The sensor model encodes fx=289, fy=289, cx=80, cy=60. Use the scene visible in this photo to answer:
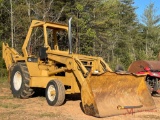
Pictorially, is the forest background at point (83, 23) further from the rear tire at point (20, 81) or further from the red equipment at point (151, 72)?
the red equipment at point (151, 72)

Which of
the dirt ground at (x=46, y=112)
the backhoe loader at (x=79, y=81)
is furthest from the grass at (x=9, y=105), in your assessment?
the backhoe loader at (x=79, y=81)

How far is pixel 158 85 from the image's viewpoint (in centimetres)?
1070

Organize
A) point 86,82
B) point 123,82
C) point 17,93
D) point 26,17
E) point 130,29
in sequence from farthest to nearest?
1. point 130,29
2. point 26,17
3. point 17,93
4. point 123,82
5. point 86,82

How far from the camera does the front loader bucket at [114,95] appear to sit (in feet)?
23.0

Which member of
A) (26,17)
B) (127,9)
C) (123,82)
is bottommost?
(123,82)

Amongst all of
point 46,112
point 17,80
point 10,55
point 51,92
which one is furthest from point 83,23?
point 46,112

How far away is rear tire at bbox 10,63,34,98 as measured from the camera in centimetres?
959

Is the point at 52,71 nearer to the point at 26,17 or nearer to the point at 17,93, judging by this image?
the point at 17,93

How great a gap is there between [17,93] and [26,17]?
12796mm

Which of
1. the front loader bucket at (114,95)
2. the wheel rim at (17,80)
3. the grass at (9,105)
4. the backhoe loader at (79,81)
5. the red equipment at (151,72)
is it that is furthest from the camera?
the red equipment at (151,72)

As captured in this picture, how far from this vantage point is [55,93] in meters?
8.21

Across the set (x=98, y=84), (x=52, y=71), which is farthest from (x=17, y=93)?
(x=98, y=84)

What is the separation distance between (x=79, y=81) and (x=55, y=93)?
0.87m

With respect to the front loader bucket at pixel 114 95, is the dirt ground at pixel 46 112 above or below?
below
